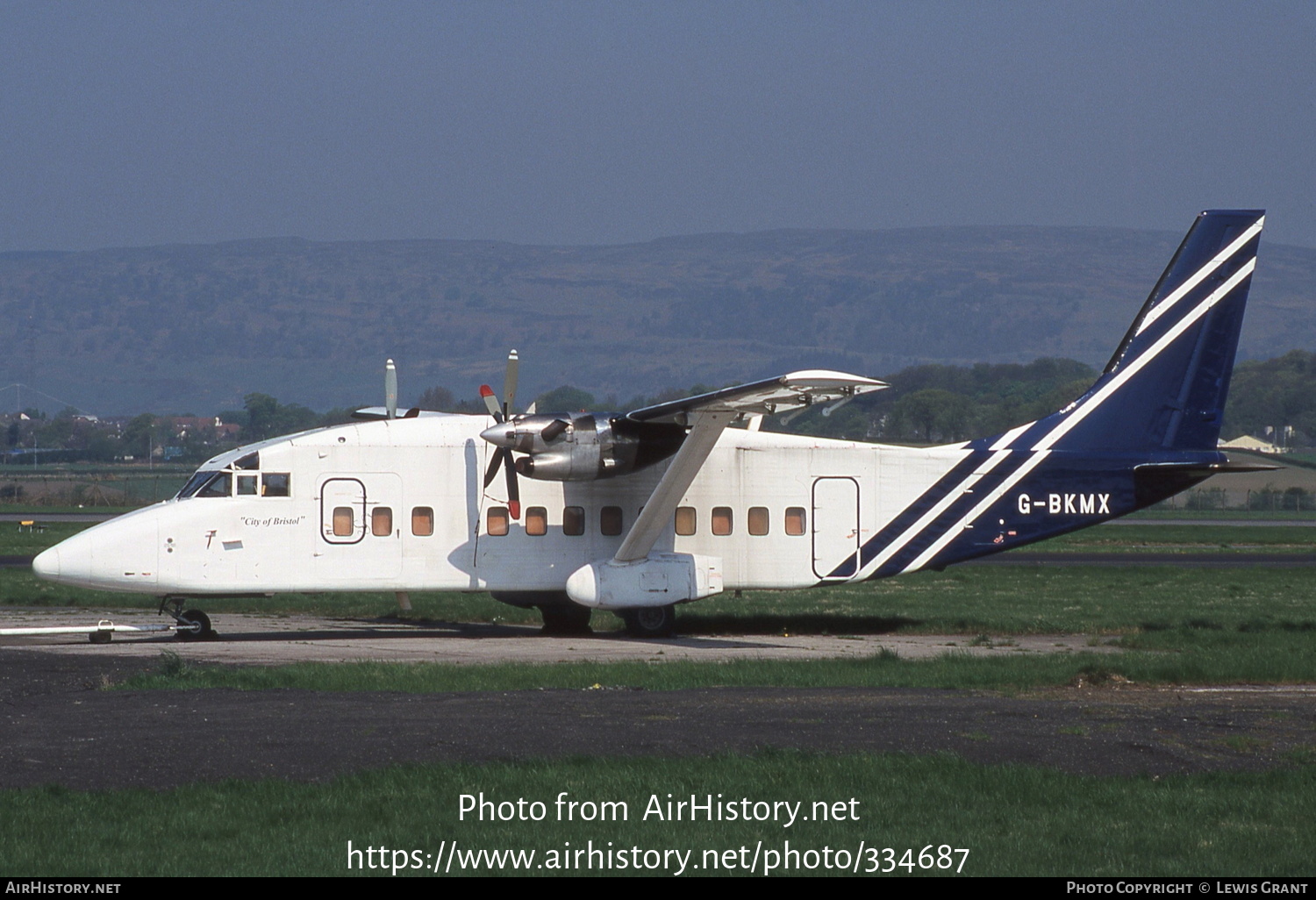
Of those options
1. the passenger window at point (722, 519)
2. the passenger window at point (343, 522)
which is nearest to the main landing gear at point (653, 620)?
the passenger window at point (722, 519)

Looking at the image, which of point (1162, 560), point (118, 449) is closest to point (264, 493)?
point (1162, 560)

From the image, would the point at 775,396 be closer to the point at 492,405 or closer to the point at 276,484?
the point at 492,405

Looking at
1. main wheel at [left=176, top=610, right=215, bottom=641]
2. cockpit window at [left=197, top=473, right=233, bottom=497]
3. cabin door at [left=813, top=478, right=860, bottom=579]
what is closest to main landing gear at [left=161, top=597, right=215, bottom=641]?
main wheel at [left=176, top=610, right=215, bottom=641]

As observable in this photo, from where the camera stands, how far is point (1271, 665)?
16.6m

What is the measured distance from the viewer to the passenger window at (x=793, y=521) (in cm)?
2302

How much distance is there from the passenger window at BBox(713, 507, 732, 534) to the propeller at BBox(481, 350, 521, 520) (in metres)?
3.22

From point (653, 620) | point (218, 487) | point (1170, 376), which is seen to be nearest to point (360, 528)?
point (218, 487)

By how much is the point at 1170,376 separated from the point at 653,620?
9581 millimetres

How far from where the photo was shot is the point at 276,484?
71.2 ft

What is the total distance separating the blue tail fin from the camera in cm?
2322

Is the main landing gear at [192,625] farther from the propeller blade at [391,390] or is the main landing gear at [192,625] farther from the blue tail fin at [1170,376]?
the blue tail fin at [1170,376]

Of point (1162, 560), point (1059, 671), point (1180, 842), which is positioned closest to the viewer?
point (1180, 842)
